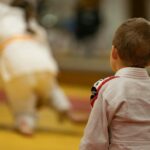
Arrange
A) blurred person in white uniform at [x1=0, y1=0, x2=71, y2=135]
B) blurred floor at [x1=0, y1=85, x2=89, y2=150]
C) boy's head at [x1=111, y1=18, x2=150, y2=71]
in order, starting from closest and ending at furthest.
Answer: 1. boy's head at [x1=111, y1=18, x2=150, y2=71]
2. blurred floor at [x1=0, y1=85, x2=89, y2=150]
3. blurred person in white uniform at [x1=0, y1=0, x2=71, y2=135]

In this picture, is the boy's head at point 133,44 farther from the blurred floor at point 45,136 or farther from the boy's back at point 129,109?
the blurred floor at point 45,136

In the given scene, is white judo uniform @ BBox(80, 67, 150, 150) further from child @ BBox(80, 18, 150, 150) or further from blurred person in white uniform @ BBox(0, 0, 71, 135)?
blurred person in white uniform @ BBox(0, 0, 71, 135)

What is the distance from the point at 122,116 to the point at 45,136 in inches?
64.4

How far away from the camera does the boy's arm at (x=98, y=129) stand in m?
1.48

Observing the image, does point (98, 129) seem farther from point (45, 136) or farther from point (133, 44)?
point (45, 136)

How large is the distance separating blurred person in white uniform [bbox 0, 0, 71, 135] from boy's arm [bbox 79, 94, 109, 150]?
1559 millimetres

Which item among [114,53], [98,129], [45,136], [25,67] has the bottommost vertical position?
[45,136]

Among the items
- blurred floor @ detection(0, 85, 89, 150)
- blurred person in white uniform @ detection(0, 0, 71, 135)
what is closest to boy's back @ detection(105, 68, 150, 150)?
blurred floor @ detection(0, 85, 89, 150)

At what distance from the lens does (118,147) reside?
1491mm

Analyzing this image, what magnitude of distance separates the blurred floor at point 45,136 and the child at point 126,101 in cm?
123

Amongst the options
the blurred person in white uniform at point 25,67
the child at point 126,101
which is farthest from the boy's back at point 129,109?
the blurred person in white uniform at point 25,67

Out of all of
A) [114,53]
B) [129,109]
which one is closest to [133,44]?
[114,53]

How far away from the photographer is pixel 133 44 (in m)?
1.45

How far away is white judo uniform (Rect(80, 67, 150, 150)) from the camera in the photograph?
1.47 m
